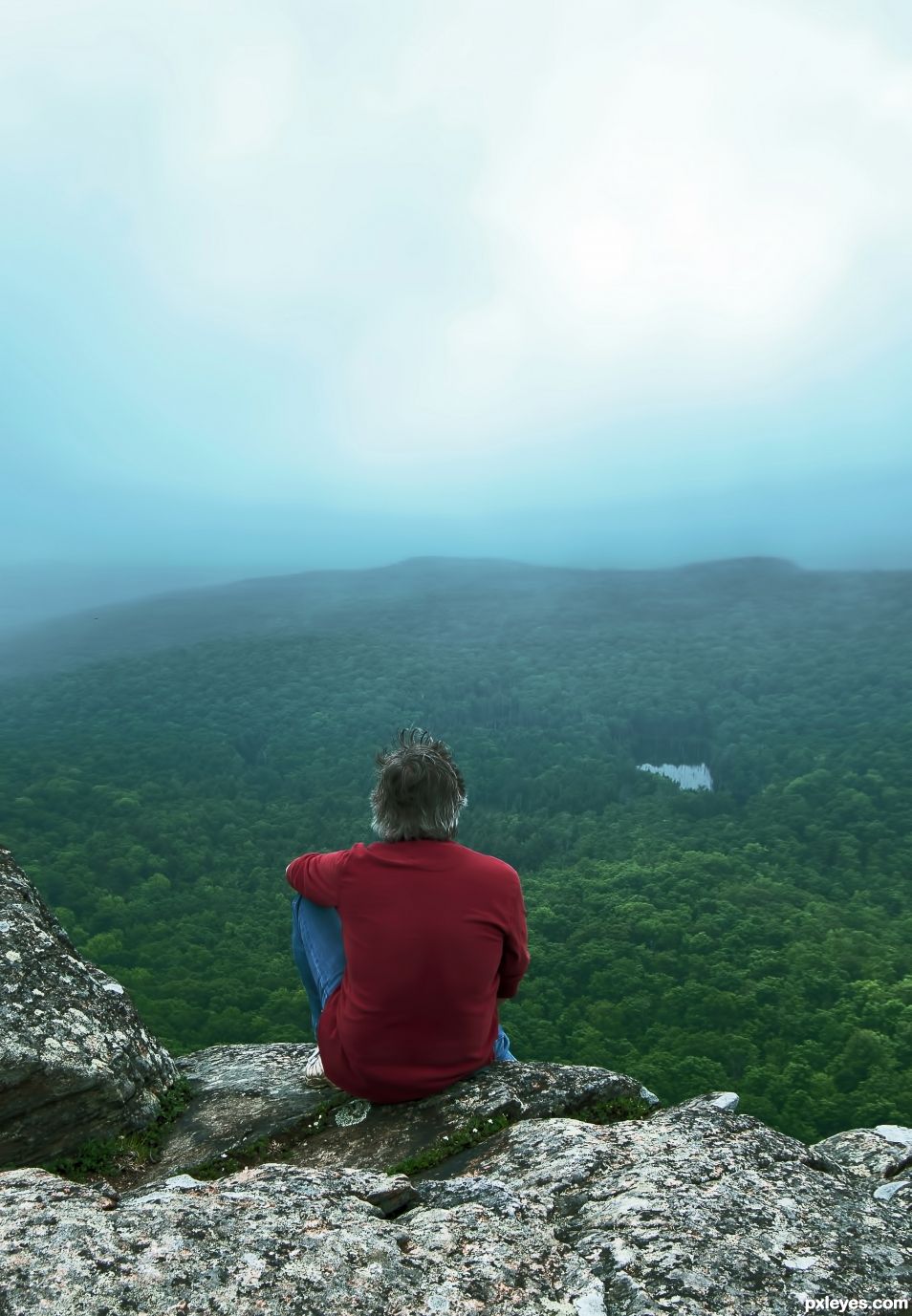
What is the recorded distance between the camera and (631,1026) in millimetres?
24828

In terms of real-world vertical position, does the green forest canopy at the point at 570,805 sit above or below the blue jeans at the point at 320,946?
below

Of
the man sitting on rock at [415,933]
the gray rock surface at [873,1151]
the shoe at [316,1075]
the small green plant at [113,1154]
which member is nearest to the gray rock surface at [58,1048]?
the small green plant at [113,1154]

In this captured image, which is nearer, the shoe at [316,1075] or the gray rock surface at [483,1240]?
the gray rock surface at [483,1240]

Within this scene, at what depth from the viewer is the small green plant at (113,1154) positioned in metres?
4.33

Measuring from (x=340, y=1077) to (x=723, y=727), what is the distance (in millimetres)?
80462

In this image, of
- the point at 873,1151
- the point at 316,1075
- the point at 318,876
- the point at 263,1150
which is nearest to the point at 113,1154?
the point at 263,1150

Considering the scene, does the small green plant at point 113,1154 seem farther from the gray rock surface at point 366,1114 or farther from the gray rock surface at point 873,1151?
the gray rock surface at point 873,1151

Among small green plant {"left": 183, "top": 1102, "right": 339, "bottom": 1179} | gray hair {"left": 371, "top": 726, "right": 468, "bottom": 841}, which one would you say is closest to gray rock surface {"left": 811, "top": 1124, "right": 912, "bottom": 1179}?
gray hair {"left": 371, "top": 726, "right": 468, "bottom": 841}

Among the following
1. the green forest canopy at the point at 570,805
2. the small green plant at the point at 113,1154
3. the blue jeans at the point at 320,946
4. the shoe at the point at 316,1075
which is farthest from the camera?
the green forest canopy at the point at 570,805

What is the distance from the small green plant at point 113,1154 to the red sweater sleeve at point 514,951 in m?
2.07

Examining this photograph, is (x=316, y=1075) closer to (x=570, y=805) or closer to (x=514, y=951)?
(x=514, y=951)

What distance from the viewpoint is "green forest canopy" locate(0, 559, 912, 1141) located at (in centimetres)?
2406

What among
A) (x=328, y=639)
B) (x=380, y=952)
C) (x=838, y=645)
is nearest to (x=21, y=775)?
(x=328, y=639)

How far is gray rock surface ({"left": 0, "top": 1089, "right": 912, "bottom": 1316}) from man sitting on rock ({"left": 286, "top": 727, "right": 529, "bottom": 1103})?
0.70 meters
